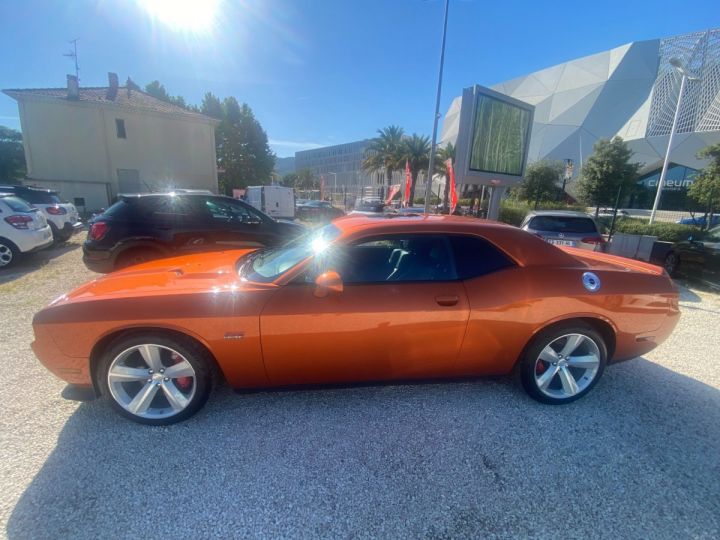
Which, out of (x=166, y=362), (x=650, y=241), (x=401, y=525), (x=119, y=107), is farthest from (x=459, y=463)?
(x=119, y=107)

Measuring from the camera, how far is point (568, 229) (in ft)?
20.8

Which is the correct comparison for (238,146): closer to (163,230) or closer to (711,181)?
(163,230)

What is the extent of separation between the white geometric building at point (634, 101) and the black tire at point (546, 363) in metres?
43.0

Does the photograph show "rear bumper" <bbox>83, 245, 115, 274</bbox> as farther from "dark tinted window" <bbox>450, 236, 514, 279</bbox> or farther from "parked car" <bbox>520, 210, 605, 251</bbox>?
"parked car" <bbox>520, 210, 605, 251</bbox>

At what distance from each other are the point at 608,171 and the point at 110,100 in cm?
3178

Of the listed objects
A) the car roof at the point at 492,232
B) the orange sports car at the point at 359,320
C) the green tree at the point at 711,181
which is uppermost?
the green tree at the point at 711,181

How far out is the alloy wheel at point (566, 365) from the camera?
8.47 ft

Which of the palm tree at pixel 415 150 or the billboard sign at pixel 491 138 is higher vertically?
the palm tree at pixel 415 150

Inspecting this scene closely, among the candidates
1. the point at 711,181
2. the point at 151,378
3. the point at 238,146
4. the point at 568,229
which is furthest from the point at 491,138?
the point at 238,146

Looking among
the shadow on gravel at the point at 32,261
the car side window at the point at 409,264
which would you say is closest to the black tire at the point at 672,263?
the car side window at the point at 409,264

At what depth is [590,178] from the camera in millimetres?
19906

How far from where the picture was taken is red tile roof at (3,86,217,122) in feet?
65.3

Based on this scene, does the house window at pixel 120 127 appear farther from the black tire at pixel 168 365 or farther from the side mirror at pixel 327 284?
the side mirror at pixel 327 284

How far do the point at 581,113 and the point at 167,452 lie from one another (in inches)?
2216
